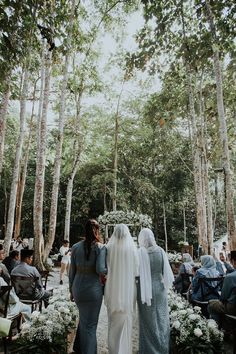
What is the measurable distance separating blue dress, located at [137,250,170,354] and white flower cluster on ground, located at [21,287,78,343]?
1.00 metres

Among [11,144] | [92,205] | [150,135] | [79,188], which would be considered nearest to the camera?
[11,144]

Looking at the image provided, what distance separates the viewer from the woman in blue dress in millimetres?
4070

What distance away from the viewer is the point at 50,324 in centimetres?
383

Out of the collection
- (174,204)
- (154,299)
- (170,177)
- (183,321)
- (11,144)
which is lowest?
(183,321)

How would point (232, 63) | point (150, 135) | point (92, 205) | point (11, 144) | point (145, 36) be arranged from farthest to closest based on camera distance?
point (92, 205), point (150, 135), point (11, 144), point (145, 36), point (232, 63)

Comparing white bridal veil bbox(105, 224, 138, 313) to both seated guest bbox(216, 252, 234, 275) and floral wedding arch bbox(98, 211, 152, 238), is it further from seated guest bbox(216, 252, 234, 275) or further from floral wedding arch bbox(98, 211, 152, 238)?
floral wedding arch bbox(98, 211, 152, 238)

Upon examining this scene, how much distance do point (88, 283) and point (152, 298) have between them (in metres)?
0.90

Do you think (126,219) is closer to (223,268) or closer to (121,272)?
(223,268)

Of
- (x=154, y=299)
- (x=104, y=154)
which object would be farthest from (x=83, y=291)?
(x=104, y=154)

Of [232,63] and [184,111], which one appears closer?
[232,63]

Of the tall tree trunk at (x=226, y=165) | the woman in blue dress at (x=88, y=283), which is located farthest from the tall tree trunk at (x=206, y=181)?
the woman in blue dress at (x=88, y=283)

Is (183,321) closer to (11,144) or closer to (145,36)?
(145,36)

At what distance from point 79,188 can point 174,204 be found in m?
8.58

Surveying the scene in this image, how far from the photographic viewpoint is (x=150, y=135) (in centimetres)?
2584
